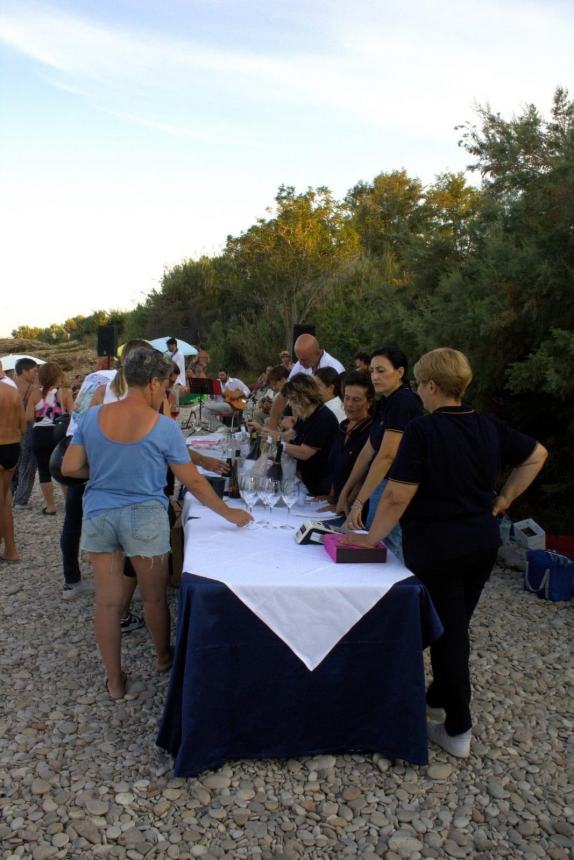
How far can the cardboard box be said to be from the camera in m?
5.57

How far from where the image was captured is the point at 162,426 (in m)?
2.92

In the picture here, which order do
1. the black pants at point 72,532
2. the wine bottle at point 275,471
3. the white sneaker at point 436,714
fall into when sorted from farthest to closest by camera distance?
the black pants at point 72,532, the wine bottle at point 275,471, the white sneaker at point 436,714

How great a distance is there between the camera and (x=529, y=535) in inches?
227

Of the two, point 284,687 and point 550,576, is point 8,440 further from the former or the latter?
point 550,576

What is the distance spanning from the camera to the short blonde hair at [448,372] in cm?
260

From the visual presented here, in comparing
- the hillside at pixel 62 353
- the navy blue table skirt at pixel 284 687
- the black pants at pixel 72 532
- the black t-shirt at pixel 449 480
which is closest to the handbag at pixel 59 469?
the black pants at pixel 72 532

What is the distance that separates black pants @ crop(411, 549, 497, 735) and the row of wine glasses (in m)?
0.83

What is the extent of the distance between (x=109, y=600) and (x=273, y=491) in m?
0.91

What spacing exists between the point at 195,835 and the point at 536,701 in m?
1.86

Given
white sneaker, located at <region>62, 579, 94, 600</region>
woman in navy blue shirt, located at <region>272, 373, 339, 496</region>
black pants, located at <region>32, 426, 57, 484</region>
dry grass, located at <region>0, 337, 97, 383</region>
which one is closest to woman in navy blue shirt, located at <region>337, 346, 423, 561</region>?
woman in navy blue shirt, located at <region>272, 373, 339, 496</region>

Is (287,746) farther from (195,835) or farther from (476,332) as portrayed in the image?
(476,332)

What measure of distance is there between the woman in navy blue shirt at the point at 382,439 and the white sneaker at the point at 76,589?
2.08 meters

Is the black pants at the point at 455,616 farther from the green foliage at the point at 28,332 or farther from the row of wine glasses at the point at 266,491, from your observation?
the green foliage at the point at 28,332

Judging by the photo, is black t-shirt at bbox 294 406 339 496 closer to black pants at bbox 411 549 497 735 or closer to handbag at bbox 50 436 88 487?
handbag at bbox 50 436 88 487
